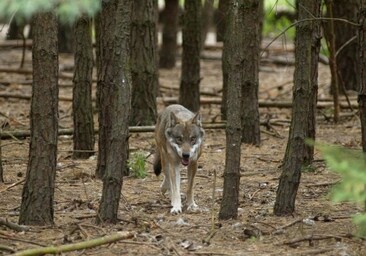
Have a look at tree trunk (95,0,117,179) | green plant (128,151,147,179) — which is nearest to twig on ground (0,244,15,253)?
tree trunk (95,0,117,179)

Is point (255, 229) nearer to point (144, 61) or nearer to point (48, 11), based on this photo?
point (48, 11)

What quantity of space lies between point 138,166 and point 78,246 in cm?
443

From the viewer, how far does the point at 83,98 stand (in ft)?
45.2

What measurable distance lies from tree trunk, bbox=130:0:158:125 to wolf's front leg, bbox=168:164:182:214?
4.98 m

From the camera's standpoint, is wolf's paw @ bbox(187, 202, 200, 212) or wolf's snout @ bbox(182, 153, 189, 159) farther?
wolf's snout @ bbox(182, 153, 189, 159)

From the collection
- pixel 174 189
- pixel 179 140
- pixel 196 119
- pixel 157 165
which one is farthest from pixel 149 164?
pixel 174 189

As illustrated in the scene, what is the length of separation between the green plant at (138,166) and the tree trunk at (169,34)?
14.2 m

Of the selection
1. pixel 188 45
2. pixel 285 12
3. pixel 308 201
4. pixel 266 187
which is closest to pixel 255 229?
pixel 308 201

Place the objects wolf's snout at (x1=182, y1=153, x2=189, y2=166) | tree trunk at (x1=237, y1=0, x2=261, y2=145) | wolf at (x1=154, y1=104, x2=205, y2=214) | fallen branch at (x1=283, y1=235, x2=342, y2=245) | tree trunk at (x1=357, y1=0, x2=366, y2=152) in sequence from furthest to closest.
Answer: tree trunk at (x1=237, y1=0, x2=261, y2=145)
wolf's snout at (x1=182, y1=153, x2=189, y2=166)
wolf at (x1=154, y1=104, x2=205, y2=214)
tree trunk at (x1=357, y1=0, x2=366, y2=152)
fallen branch at (x1=283, y1=235, x2=342, y2=245)

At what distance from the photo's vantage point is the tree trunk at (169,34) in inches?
1036

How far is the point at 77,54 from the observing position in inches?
539

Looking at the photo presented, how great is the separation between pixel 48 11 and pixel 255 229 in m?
3.17

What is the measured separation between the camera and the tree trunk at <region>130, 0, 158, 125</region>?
1592 centimetres

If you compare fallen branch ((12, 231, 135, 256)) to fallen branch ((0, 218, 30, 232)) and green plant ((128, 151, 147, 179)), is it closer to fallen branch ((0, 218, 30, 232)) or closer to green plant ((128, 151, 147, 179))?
fallen branch ((0, 218, 30, 232))
